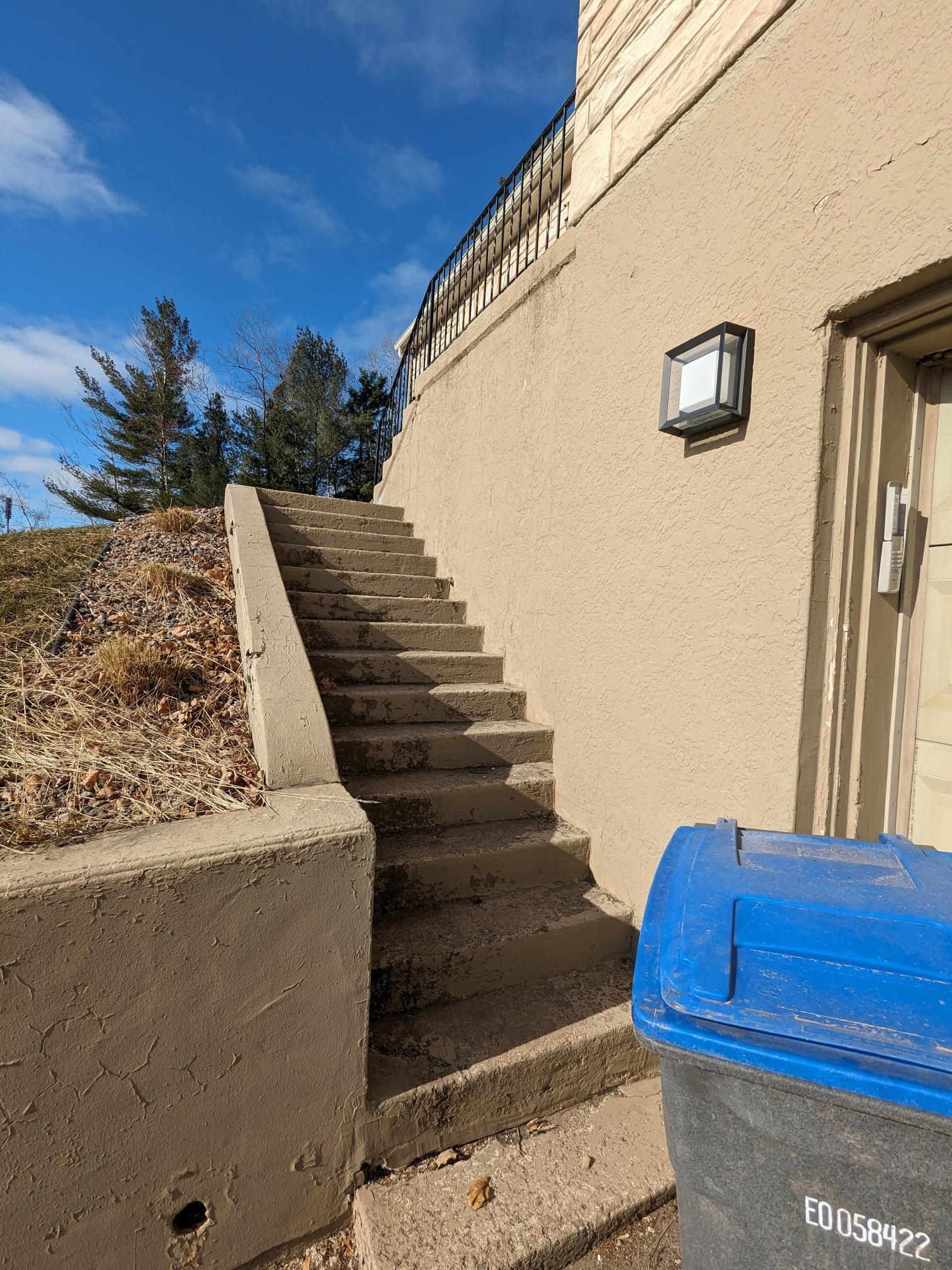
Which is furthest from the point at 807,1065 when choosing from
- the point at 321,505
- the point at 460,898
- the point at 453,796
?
the point at 321,505

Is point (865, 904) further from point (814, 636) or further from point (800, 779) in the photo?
point (814, 636)

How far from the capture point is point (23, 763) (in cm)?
209

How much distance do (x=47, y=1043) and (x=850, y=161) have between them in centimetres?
308

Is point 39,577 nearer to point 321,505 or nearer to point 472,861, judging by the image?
point 321,505

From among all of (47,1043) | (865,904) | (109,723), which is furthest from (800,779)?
(109,723)

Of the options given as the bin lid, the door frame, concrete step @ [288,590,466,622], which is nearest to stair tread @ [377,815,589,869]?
the door frame

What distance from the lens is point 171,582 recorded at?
397cm

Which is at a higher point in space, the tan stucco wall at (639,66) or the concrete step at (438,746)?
the tan stucco wall at (639,66)

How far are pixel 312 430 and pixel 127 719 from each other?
15.6 meters

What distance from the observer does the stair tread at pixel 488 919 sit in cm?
239

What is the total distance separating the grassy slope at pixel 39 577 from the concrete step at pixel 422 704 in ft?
4.96

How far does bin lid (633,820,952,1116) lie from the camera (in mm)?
870

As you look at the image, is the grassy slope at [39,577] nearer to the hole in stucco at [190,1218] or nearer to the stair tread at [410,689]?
the stair tread at [410,689]

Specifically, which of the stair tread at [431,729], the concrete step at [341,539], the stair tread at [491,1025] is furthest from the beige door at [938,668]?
the concrete step at [341,539]
